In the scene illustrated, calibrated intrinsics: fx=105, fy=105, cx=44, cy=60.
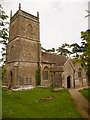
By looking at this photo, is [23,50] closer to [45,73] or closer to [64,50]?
[45,73]

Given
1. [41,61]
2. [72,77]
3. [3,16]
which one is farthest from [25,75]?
[3,16]

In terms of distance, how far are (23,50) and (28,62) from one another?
3.19 m

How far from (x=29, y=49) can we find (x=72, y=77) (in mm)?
14699

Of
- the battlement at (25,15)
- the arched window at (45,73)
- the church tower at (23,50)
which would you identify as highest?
the battlement at (25,15)

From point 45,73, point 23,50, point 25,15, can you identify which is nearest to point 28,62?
point 23,50

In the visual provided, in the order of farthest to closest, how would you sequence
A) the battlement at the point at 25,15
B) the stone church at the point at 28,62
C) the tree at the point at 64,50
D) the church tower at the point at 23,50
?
the tree at the point at 64,50, the battlement at the point at 25,15, the stone church at the point at 28,62, the church tower at the point at 23,50

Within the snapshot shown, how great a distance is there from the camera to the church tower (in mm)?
24314

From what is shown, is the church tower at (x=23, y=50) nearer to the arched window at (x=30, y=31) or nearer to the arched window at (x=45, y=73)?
the arched window at (x=30, y=31)

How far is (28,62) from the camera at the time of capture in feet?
85.2

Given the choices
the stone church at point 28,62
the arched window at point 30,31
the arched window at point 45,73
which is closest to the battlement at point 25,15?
the stone church at point 28,62

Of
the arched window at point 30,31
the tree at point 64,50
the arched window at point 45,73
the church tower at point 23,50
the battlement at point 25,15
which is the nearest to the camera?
the church tower at point 23,50

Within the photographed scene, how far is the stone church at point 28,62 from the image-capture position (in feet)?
80.8

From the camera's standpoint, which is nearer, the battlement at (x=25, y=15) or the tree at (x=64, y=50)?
the battlement at (x=25, y=15)

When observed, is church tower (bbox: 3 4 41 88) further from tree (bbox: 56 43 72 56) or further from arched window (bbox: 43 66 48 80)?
tree (bbox: 56 43 72 56)
